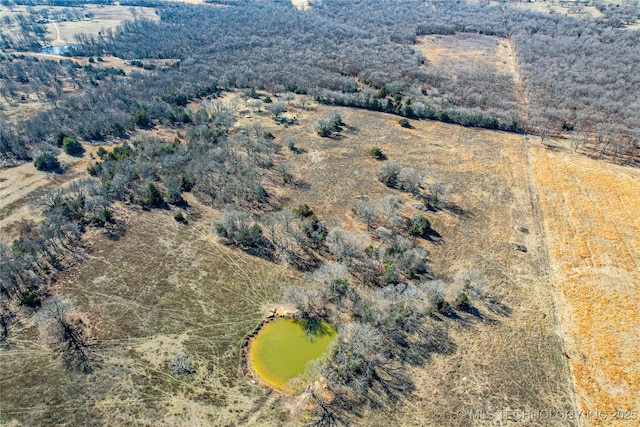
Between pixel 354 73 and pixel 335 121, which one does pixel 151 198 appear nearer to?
pixel 335 121

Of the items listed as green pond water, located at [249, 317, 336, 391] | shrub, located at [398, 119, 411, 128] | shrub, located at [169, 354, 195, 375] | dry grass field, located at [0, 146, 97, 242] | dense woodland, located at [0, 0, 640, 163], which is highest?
dense woodland, located at [0, 0, 640, 163]

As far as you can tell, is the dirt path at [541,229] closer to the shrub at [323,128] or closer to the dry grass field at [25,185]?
the shrub at [323,128]

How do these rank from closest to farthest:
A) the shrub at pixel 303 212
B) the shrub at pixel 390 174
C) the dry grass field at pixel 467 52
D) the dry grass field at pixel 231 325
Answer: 1. the dry grass field at pixel 231 325
2. the shrub at pixel 303 212
3. the shrub at pixel 390 174
4. the dry grass field at pixel 467 52

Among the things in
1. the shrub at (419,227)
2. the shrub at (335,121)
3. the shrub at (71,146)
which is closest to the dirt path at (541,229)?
the shrub at (419,227)

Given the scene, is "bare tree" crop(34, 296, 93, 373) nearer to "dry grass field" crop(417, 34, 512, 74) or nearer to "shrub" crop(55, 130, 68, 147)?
"shrub" crop(55, 130, 68, 147)

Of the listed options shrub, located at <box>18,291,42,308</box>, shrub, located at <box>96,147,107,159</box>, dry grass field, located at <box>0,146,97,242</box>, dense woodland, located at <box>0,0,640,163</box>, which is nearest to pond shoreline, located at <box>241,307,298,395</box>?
shrub, located at <box>18,291,42,308</box>

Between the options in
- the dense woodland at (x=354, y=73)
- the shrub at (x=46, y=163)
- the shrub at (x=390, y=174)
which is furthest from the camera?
the dense woodland at (x=354, y=73)
